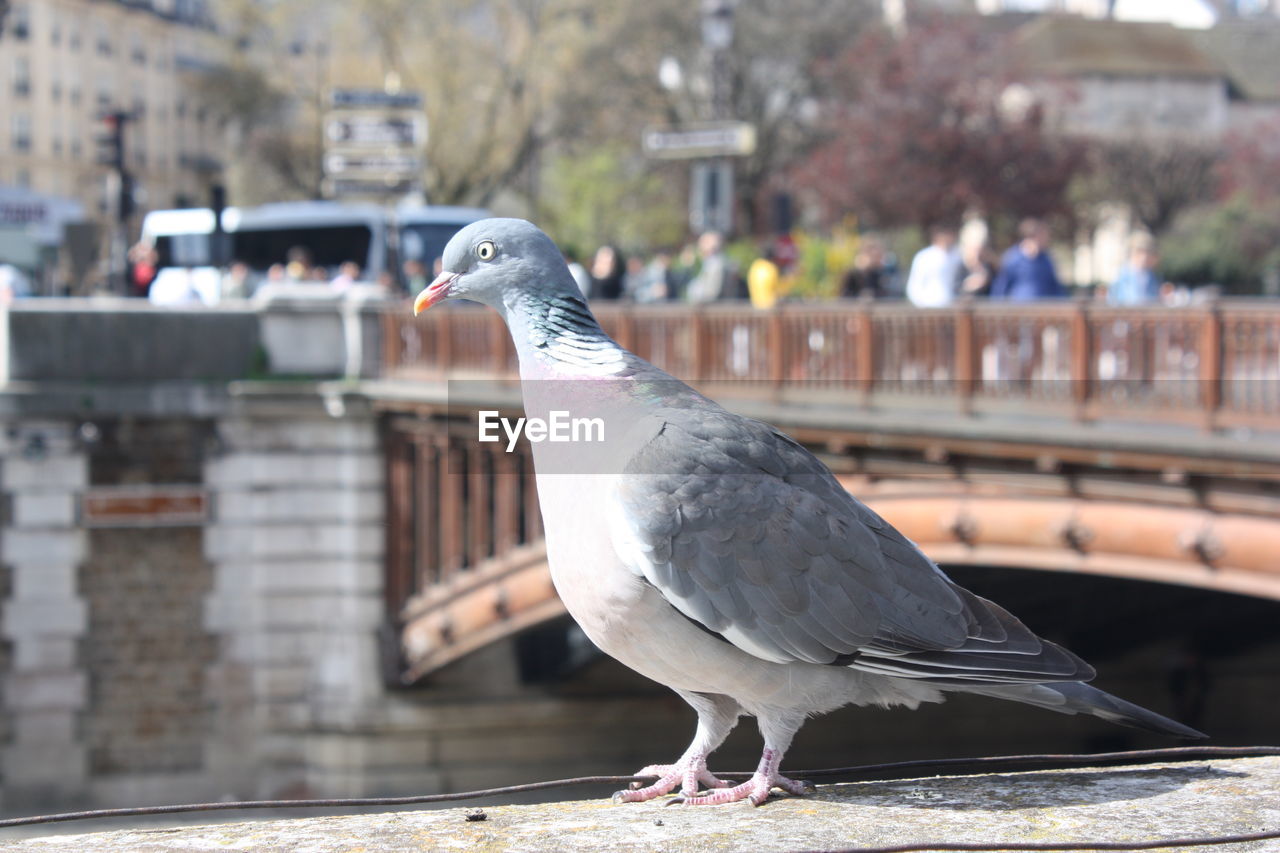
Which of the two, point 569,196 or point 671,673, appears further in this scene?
point 569,196

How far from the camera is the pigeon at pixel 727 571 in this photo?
3828 mm

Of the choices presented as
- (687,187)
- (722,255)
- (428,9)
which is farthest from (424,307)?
(687,187)

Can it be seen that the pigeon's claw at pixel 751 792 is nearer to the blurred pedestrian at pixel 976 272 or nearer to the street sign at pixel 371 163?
the blurred pedestrian at pixel 976 272

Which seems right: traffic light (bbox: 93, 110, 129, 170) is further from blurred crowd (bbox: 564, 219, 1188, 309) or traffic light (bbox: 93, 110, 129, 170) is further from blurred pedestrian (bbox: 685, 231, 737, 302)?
blurred pedestrian (bbox: 685, 231, 737, 302)

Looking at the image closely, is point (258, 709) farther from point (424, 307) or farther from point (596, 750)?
point (424, 307)

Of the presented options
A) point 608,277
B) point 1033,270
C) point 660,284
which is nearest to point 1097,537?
point 1033,270

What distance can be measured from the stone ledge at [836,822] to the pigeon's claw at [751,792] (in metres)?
0.03

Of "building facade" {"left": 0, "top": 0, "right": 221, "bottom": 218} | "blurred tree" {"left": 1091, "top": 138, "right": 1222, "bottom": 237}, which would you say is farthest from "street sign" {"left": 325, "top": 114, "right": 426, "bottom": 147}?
"building facade" {"left": 0, "top": 0, "right": 221, "bottom": 218}

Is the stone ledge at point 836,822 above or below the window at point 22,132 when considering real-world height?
below

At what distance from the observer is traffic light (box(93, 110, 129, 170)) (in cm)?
2202

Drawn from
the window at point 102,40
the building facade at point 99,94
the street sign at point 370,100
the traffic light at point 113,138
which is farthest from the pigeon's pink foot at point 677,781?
the window at point 102,40

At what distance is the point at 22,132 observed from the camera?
66062mm

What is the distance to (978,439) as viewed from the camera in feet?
41.6

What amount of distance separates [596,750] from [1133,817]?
1894 centimetres
